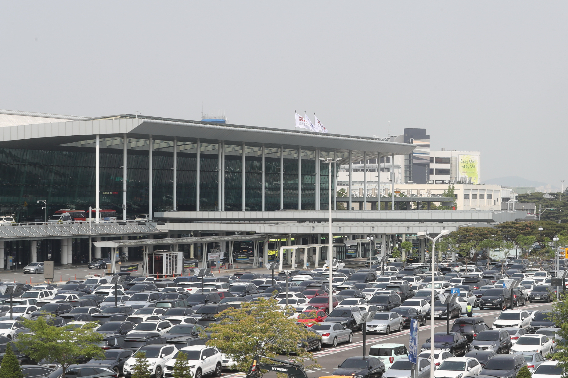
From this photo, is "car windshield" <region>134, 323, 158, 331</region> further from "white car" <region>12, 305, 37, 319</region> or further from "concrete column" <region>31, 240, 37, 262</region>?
"concrete column" <region>31, 240, 37, 262</region>

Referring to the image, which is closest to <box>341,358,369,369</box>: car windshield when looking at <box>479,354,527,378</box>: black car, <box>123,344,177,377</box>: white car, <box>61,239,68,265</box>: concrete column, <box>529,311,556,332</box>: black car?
<box>479,354,527,378</box>: black car

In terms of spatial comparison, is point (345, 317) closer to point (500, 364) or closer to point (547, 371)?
point (500, 364)

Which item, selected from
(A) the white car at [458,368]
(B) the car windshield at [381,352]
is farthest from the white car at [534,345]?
(B) the car windshield at [381,352]

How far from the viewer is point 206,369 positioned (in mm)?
35562

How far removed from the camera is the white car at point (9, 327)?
4303 centimetres

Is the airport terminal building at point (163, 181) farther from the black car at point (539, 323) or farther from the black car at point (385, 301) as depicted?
the black car at point (539, 323)

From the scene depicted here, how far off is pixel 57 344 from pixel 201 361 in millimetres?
5955

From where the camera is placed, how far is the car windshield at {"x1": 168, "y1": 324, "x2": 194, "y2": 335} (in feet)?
140

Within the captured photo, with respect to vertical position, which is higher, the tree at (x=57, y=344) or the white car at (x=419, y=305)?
the tree at (x=57, y=344)

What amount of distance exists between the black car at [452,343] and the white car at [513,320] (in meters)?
7.71

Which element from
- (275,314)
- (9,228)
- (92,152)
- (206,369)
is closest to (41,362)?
(206,369)

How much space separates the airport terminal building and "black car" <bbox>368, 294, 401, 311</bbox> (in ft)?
134

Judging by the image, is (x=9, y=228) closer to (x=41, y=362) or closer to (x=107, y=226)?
(x=107, y=226)

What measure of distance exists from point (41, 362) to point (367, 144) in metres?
106
